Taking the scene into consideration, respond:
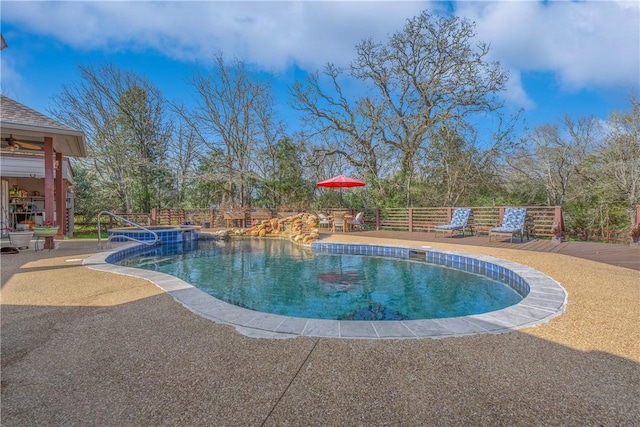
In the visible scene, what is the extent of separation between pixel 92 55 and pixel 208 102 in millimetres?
5792

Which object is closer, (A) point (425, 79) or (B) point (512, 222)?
(B) point (512, 222)

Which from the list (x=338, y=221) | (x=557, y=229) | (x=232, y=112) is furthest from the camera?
(x=232, y=112)

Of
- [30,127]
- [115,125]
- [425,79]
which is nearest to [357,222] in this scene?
[425,79]

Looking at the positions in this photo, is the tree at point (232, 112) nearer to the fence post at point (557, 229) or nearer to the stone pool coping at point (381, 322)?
the fence post at point (557, 229)

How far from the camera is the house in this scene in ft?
24.7

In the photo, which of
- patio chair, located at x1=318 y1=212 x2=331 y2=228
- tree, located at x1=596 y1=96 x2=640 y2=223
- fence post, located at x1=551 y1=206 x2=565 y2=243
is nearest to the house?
patio chair, located at x1=318 y1=212 x2=331 y2=228

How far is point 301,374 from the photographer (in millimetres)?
2041

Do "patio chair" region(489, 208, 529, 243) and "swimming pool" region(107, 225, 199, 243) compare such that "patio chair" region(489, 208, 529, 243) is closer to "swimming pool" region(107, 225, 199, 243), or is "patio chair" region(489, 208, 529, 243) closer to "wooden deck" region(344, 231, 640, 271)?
"wooden deck" region(344, 231, 640, 271)

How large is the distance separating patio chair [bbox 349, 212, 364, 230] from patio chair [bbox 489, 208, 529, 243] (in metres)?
4.99

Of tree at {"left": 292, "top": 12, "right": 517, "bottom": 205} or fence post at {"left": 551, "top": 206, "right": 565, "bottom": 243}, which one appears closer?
fence post at {"left": 551, "top": 206, "right": 565, "bottom": 243}

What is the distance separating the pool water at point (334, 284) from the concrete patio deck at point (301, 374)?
1336 mm

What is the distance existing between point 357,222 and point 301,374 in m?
10.5

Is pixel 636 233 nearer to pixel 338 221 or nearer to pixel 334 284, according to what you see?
pixel 334 284

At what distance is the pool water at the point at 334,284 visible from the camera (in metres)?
4.13
